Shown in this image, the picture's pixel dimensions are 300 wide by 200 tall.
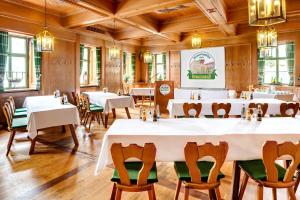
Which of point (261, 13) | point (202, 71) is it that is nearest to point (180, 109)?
point (261, 13)

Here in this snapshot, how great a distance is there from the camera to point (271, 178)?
6.21ft

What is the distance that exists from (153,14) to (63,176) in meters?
5.58

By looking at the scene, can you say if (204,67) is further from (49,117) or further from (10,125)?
(10,125)

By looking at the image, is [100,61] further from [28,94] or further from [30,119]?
[30,119]

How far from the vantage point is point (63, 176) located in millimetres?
3143

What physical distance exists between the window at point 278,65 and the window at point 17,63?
7.47m

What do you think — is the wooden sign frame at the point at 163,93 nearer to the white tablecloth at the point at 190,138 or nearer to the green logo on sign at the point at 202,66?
the green logo on sign at the point at 202,66

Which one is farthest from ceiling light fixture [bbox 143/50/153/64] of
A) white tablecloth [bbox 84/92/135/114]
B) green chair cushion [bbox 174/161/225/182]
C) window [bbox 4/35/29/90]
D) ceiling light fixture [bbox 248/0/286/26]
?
green chair cushion [bbox 174/161/225/182]

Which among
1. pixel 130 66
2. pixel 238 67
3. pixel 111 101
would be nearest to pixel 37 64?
pixel 111 101

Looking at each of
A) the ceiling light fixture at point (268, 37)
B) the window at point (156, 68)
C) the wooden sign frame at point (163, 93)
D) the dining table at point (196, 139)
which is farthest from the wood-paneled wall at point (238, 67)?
the dining table at point (196, 139)

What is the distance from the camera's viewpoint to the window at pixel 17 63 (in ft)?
20.7

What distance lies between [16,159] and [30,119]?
688mm

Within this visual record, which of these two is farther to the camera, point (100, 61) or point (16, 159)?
point (100, 61)

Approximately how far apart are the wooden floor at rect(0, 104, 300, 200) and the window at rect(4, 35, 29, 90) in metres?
2.40
